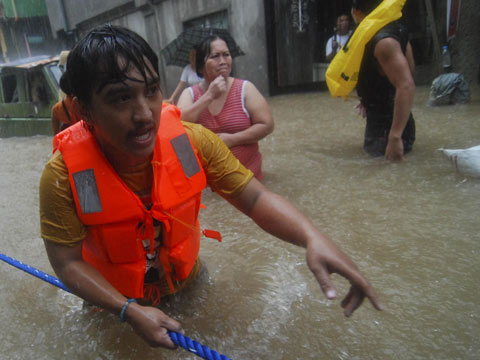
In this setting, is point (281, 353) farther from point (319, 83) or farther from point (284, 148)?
point (319, 83)

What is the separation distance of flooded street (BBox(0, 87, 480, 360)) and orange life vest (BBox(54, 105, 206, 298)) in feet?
1.29

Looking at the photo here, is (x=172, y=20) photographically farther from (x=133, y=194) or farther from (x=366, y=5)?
(x=133, y=194)

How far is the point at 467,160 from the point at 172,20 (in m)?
10.3

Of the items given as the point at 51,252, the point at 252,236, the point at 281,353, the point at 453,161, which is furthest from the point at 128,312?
the point at 453,161

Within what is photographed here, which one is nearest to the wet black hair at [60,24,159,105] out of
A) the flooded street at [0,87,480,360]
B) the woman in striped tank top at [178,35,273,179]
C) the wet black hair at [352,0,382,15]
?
the flooded street at [0,87,480,360]

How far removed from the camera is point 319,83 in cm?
1022

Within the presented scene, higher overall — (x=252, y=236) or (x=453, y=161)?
(x=453, y=161)

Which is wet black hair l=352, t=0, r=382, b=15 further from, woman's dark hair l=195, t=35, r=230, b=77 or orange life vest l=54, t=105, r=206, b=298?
orange life vest l=54, t=105, r=206, b=298

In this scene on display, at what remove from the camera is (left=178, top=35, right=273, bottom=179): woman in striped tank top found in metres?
3.25

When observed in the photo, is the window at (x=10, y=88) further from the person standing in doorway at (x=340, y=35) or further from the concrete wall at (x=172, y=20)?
the person standing in doorway at (x=340, y=35)

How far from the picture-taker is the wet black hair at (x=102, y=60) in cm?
126

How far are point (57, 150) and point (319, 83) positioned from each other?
31.0 feet

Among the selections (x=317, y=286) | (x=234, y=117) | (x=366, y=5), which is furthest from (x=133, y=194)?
(x=366, y=5)

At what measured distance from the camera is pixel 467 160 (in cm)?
306
